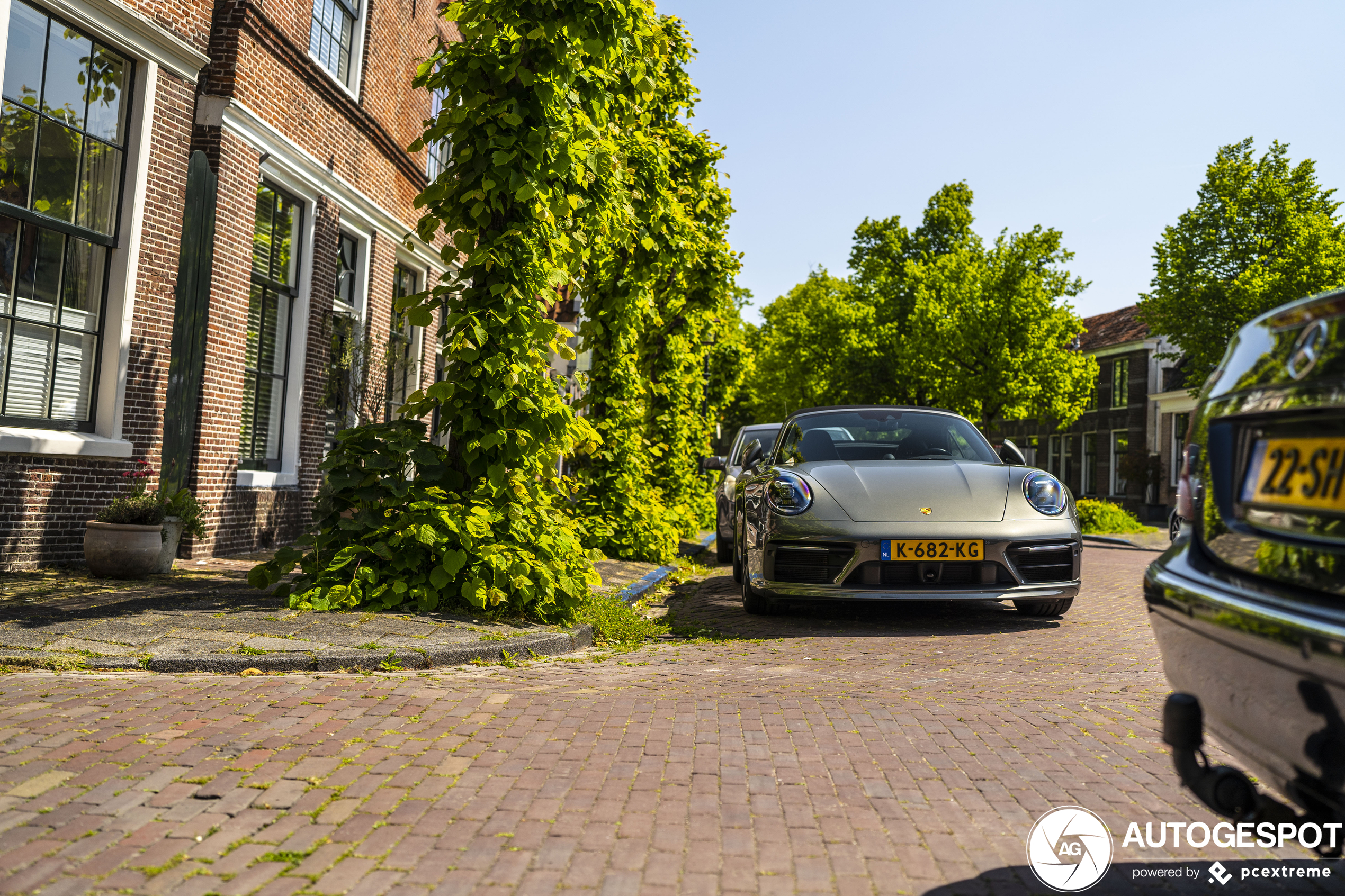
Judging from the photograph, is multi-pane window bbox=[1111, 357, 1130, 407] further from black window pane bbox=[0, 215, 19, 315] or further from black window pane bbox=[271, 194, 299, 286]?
black window pane bbox=[0, 215, 19, 315]

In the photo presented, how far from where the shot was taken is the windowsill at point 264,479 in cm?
1057

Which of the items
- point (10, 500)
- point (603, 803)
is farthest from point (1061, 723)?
point (10, 500)

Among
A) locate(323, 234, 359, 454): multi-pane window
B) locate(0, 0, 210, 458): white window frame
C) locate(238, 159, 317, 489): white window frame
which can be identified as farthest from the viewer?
locate(323, 234, 359, 454): multi-pane window

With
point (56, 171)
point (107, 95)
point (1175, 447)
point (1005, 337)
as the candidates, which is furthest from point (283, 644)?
point (1175, 447)

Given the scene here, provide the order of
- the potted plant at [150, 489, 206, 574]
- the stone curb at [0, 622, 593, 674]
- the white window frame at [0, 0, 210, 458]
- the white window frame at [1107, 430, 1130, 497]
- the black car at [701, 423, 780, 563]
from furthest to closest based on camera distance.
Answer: the white window frame at [1107, 430, 1130, 497]
the black car at [701, 423, 780, 563]
the white window frame at [0, 0, 210, 458]
the potted plant at [150, 489, 206, 574]
the stone curb at [0, 622, 593, 674]

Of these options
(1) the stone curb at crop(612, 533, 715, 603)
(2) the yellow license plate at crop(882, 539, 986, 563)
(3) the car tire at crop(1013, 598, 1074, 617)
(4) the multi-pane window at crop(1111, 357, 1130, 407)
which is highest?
(4) the multi-pane window at crop(1111, 357, 1130, 407)

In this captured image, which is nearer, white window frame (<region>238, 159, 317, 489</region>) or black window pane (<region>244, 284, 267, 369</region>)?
black window pane (<region>244, 284, 267, 369</region>)

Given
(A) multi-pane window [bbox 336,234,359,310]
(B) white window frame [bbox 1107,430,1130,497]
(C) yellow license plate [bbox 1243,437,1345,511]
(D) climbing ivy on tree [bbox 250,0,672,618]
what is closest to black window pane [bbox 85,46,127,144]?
(D) climbing ivy on tree [bbox 250,0,672,618]

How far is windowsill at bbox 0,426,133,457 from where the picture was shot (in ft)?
25.1

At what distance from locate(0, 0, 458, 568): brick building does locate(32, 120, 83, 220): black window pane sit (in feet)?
0.06

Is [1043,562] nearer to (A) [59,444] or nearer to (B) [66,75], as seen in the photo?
(A) [59,444]

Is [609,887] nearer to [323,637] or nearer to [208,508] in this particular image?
[323,637]

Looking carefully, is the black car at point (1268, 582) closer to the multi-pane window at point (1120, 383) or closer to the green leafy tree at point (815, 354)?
the green leafy tree at point (815, 354)

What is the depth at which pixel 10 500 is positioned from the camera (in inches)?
303
